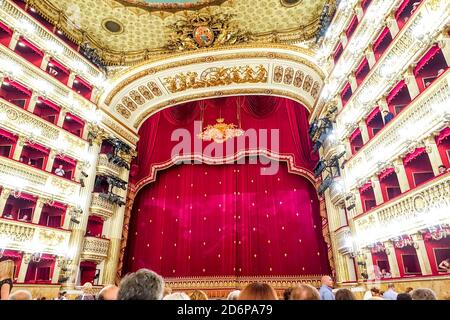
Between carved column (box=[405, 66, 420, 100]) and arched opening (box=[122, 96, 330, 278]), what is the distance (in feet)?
19.2

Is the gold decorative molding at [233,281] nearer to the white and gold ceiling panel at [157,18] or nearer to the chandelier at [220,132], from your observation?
the chandelier at [220,132]

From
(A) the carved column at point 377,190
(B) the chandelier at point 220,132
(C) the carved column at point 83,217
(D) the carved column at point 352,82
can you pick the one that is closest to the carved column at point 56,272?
(C) the carved column at point 83,217

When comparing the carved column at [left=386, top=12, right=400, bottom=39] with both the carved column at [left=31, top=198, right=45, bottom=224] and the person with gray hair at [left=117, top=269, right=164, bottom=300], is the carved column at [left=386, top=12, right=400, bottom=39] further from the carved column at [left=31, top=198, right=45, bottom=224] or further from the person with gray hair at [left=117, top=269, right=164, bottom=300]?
the carved column at [left=31, top=198, right=45, bottom=224]

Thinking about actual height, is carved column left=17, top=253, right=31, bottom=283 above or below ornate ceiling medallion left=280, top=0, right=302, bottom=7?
below

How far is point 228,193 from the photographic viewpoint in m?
13.3

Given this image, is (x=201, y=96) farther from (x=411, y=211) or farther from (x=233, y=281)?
(x=411, y=211)

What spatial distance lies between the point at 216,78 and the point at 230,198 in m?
6.14

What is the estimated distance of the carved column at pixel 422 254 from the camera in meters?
5.91

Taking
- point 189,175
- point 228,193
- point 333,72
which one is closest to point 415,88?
point 333,72

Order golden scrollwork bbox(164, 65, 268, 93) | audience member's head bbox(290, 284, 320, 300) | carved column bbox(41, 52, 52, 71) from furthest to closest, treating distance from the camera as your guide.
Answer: golden scrollwork bbox(164, 65, 268, 93) < carved column bbox(41, 52, 52, 71) < audience member's head bbox(290, 284, 320, 300)

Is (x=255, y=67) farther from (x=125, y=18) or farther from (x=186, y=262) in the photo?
(x=186, y=262)

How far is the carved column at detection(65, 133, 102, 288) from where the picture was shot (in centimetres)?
991

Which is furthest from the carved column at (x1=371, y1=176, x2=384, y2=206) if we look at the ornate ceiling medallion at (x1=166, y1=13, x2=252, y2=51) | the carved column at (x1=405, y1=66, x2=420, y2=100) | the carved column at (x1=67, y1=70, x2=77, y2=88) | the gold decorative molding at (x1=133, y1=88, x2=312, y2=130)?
the carved column at (x1=67, y1=70, x2=77, y2=88)
